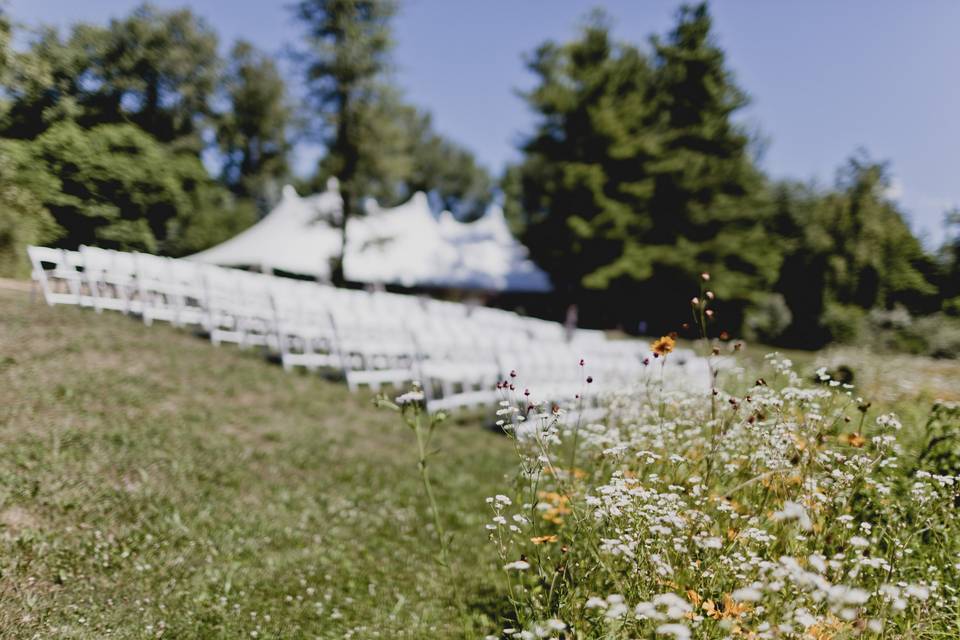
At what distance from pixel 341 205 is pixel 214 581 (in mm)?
21452

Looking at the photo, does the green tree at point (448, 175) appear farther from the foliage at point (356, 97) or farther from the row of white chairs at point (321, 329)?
the row of white chairs at point (321, 329)

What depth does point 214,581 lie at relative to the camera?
12.4 ft

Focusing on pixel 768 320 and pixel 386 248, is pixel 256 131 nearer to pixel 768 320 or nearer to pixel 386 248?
pixel 386 248

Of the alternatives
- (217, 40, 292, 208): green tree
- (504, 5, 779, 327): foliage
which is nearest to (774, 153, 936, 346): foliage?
(504, 5, 779, 327): foliage

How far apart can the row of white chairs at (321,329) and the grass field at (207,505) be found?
1.15 m

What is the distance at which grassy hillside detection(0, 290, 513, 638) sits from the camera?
136 inches

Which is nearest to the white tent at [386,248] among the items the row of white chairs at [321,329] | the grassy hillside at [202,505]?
the row of white chairs at [321,329]

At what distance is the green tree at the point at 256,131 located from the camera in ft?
147

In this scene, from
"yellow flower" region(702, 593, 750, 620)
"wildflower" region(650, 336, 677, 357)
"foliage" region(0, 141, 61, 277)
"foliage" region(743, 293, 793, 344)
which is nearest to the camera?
"yellow flower" region(702, 593, 750, 620)

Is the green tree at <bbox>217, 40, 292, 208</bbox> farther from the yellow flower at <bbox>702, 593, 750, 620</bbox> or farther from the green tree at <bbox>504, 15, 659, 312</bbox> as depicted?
the yellow flower at <bbox>702, 593, 750, 620</bbox>

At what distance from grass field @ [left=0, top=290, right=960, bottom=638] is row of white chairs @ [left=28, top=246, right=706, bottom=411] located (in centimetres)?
115

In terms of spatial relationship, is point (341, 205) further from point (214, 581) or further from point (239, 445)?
point (214, 581)

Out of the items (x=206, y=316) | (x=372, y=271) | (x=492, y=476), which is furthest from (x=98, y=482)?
(x=372, y=271)

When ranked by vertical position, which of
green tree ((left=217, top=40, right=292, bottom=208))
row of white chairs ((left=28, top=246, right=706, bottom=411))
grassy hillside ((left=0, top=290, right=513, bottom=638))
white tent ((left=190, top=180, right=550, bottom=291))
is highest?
green tree ((left=217, top=40, right=292, bottom=208))
